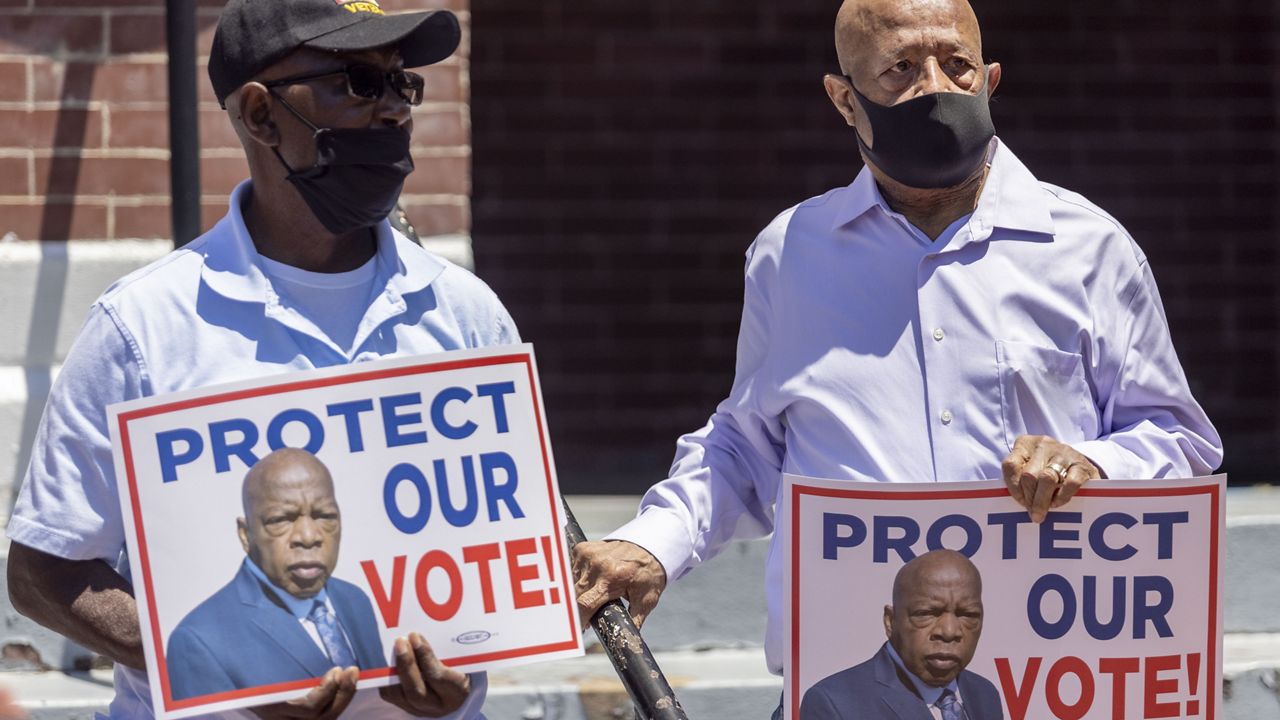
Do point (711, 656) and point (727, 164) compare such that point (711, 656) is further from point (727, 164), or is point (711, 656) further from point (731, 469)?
point (727, 164)

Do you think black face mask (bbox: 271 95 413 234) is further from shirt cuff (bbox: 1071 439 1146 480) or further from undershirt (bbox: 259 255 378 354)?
shirt cuff (bbox: 1071 439 1146 480)

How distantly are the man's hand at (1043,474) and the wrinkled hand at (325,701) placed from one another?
3.20ft

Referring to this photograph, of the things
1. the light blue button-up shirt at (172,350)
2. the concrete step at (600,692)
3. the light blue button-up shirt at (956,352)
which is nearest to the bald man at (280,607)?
the light blue button-up shirt at (172,350)

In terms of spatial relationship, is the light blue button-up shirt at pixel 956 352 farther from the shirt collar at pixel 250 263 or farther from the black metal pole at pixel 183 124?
the black metal pole at pixel 183 124

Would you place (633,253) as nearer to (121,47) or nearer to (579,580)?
(121,47)

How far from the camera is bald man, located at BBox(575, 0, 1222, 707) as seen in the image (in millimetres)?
2613

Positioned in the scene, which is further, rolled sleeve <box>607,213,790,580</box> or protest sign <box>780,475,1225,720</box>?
rolled sleeve <box>607,213,790,580</box>

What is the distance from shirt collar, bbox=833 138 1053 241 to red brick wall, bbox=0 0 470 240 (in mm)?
2614

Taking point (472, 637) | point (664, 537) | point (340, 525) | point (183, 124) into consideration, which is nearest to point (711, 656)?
point (183, 124)

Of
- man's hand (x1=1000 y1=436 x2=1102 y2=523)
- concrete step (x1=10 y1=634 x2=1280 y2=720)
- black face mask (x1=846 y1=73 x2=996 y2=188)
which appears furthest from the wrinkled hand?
concrete step (x1=10 y1=634 x2=1280 y2=720)

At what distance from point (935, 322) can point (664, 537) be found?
0.57 m

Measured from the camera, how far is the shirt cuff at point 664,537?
2740 mm

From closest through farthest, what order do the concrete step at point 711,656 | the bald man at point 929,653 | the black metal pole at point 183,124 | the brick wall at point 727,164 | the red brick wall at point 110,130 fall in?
the bald man at point 929,653 < the black metal pole at point 183,124 < the concrete step at point 711,656 < the red brick wall at point 110,130 < the brick wall at point 727,164

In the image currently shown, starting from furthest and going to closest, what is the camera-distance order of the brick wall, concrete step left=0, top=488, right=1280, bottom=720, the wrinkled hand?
the brick wall
concrete step left=0, top=488, right=1280, bottom=720
the wrinkled hand
